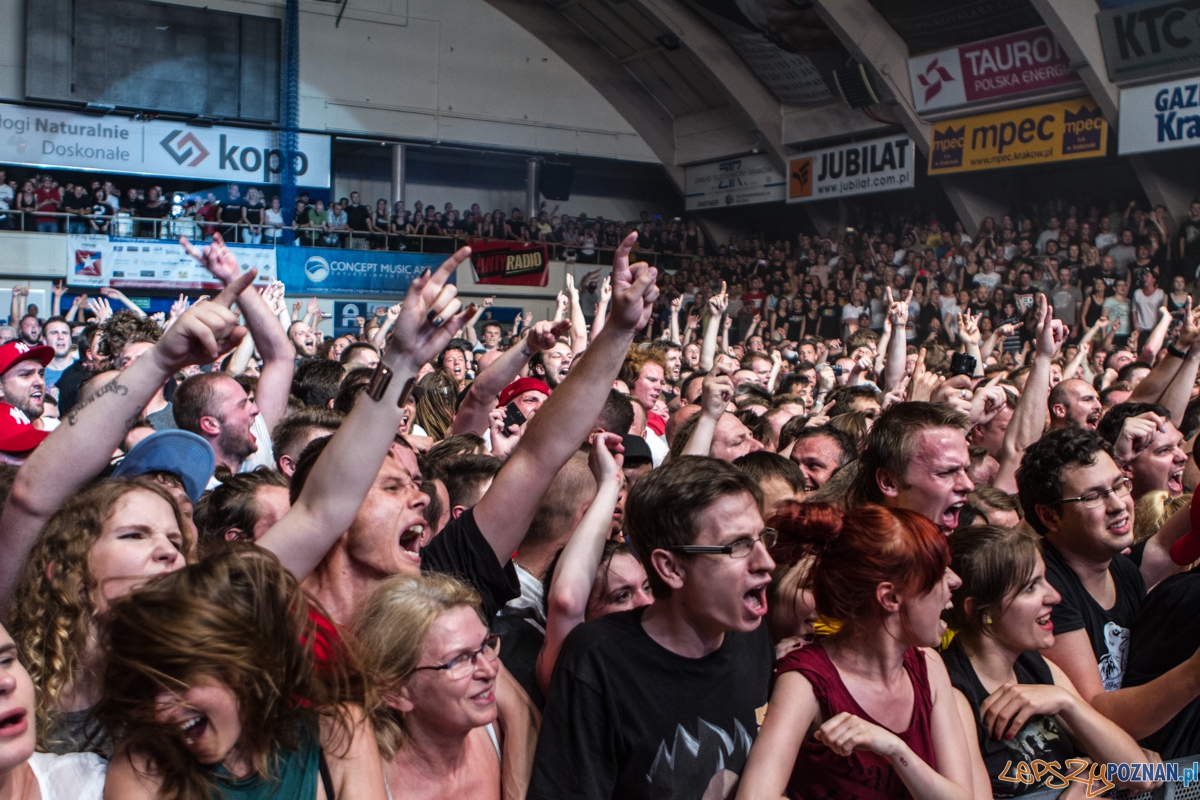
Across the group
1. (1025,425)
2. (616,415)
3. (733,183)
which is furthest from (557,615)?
(733,183)

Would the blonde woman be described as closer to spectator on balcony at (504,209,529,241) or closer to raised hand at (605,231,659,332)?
raised hand at (605,231,659,332)

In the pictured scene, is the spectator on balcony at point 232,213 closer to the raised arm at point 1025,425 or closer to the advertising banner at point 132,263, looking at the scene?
the advertising banner at point 132,263

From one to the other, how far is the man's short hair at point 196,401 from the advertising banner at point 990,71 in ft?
49.9

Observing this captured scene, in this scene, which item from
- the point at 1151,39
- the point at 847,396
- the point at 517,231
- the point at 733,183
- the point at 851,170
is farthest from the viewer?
the point at 733,183

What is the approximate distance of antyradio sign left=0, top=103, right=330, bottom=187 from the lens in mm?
19891

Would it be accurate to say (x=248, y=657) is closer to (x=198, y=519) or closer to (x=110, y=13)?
(x=198, y=519)

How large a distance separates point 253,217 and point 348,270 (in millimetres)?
2326

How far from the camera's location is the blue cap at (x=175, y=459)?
269cm

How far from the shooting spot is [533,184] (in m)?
25.0

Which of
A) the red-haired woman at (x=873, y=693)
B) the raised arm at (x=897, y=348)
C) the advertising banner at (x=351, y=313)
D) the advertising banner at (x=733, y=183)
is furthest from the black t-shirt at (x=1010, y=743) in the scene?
the advertising banner at (x=733, y=183)

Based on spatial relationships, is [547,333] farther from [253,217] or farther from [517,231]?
[517,231]

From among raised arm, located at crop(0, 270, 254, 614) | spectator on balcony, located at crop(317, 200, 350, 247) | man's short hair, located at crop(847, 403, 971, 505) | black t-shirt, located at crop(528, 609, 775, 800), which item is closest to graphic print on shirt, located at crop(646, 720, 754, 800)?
black t-shirt, located at crop(528, 609, 775, 800)

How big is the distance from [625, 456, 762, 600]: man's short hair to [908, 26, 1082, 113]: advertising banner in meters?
15.8

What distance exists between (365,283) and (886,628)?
19.5 m
